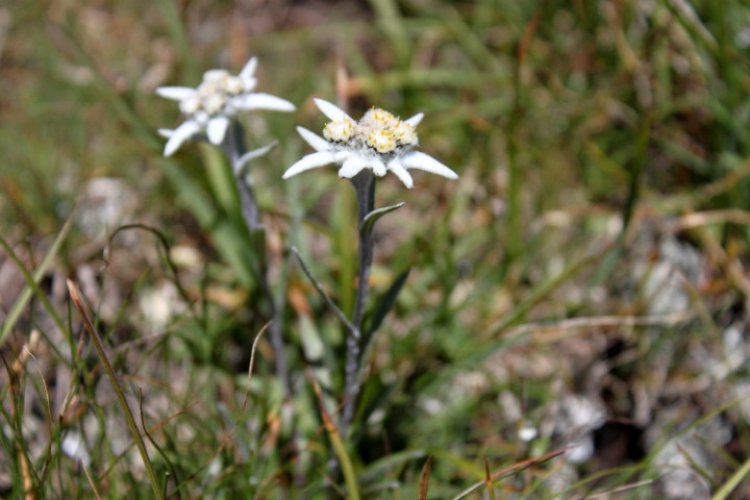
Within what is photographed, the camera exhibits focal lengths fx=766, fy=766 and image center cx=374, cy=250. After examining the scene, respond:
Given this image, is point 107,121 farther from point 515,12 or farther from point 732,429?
point 732,429

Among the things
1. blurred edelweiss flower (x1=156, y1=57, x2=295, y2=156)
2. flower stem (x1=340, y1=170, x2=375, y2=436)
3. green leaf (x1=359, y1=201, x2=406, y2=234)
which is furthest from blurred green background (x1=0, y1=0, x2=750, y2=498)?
green leaf (x1=359, y1=201, x2=406, y2=234)

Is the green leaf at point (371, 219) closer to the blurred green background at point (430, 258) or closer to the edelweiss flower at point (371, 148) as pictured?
the edelweiss flower at point (371, 148)

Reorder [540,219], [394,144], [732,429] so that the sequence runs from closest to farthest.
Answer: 1. [394,144]
2. [732,429]
3. [540,219]

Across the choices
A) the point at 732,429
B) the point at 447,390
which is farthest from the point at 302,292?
the point at 732,429

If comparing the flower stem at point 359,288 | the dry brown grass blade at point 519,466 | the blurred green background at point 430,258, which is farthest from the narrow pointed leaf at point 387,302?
the dry brown grass blade at point 519,466

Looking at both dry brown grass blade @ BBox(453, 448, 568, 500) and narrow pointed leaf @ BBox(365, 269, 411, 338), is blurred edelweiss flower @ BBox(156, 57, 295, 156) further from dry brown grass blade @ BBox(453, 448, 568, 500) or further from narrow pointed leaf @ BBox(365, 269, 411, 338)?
dry brown grass blade @ BBox(453, 448, 568, 500)

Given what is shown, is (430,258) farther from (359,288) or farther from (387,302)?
(359,288)
